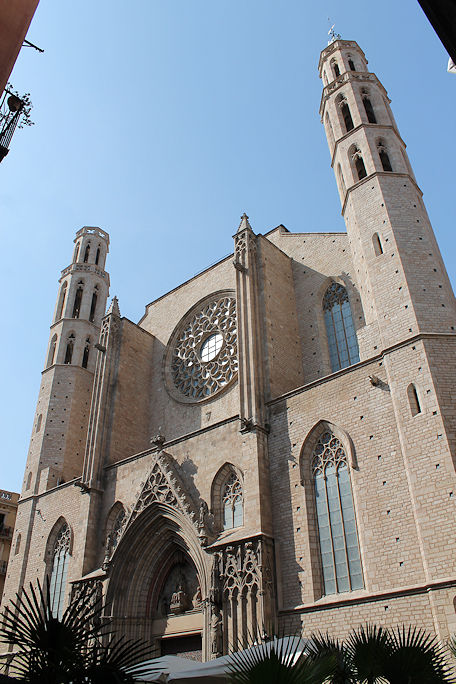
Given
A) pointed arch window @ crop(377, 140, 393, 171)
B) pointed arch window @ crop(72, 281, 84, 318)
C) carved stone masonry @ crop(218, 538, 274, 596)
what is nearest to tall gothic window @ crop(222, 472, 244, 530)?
carved stone masonry @ crop(218, 538, 274, 596)

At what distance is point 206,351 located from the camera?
18766 mm

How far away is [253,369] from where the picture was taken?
45.8 feet

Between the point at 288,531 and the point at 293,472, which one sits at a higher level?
the point at 293,472

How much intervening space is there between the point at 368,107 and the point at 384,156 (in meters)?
2.75

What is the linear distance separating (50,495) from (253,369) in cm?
928

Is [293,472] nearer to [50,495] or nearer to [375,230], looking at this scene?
[375,230]

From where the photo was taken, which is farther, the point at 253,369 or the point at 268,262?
the point at 268,262

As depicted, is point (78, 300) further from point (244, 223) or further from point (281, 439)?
point (281, 439)

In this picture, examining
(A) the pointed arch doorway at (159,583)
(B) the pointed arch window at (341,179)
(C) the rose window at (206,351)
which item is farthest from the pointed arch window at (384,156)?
(A) the pointed arch doorway at (159,583)

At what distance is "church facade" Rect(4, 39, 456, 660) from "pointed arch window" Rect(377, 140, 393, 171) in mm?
45

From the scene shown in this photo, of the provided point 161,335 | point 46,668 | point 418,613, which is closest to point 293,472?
point 418,613

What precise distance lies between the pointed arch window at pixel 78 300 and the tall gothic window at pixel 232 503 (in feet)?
43.8

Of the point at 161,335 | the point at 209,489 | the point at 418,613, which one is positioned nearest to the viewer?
the point at 418,613

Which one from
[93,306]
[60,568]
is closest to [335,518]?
[60,568]
